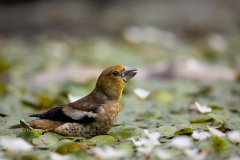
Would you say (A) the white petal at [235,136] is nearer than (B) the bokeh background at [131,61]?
Yes

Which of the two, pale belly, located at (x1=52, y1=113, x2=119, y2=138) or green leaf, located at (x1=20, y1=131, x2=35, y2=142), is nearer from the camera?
green leaf, located at (x1=20, y1=131, x2=35, y2=142)

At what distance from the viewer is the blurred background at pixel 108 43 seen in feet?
24.6

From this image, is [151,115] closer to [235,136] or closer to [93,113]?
[93,113]

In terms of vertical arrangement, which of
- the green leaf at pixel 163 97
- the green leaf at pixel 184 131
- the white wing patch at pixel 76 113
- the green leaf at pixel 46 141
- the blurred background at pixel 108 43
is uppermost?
the blurred background at pixel 108 43

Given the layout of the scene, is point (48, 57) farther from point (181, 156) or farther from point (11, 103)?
point (181, 156)

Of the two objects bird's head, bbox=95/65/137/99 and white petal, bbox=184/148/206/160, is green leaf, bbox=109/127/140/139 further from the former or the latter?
white petal, bbox=184/148/206/160

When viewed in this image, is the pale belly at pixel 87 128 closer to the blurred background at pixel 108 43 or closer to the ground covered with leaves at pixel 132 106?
the ground covered with leaves at pixel 132 106

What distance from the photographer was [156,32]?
39.0 feet

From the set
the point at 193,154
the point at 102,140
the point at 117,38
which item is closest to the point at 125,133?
the point at 102,140

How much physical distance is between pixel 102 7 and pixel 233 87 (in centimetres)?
840

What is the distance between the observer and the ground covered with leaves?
3381mm

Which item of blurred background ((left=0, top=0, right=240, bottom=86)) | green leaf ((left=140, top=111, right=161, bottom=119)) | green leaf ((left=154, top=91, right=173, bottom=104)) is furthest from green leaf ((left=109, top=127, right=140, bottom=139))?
blurred background ((left=0, top=0, right=240, bottom=86))

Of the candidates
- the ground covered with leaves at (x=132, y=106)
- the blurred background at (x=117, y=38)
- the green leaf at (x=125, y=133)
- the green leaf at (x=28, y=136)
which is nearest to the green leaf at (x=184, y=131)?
the ground covered with leaves at (x=132, y=106)

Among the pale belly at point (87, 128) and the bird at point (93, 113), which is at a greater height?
the bird at point (93, 113)
